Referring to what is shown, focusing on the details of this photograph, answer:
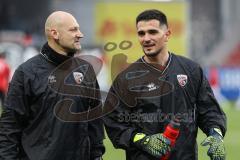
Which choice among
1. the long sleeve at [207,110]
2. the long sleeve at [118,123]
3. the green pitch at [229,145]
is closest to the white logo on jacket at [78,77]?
the long sleeve at [118,123]

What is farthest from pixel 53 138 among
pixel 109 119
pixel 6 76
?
pixel 6 76

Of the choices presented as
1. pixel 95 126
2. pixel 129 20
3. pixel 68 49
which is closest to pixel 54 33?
pixel 68 49

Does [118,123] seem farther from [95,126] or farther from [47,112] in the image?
[47,112]

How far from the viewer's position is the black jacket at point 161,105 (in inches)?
285

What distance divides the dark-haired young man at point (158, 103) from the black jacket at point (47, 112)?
330 mm

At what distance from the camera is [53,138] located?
281 inches

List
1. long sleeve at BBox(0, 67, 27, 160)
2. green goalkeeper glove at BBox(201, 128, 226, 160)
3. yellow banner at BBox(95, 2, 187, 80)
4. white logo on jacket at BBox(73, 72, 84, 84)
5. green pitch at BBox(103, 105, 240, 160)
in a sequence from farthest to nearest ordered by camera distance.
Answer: yellow banner at BBox(95, 2, 187, 80) < green pitch at BBox(103, 105, 240, 160) < white logo on jacket at BBox(73, 72, 84, 84) < green goalkeeper glove at BBox(201, 128, 226, 160) < long sleeve at BBox(0, 67, 27, 160)

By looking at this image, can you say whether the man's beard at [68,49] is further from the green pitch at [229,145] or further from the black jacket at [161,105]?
the green pitch at [229,145]

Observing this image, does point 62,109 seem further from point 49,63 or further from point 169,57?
point 169,57

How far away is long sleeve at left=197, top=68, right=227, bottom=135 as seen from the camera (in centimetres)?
740

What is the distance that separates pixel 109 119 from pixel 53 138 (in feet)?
1.93

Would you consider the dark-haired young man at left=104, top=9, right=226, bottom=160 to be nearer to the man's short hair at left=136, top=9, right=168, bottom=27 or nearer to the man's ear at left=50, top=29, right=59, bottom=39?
the man's short hair at left=136, top=9, right=168, bottom=27

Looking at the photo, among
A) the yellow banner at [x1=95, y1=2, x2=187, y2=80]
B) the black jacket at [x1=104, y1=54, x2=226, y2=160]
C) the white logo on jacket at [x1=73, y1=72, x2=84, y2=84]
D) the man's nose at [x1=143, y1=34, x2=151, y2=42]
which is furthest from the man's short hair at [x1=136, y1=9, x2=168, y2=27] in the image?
the yellow banner at [x1=95, y1=2, x2=187, y2=80]

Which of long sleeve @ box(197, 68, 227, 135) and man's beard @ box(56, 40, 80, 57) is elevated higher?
man's beard @ box(56, 40, 80, 57)
